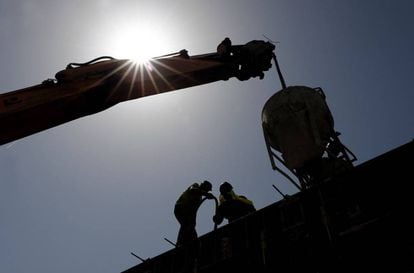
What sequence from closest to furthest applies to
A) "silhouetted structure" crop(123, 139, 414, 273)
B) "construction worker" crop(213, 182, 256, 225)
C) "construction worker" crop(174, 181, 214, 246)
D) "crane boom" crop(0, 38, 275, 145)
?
"silhouetted structure" crop(123, 139, 414, 273) < "crane boom" crop(0, 38, 275, 145) < "construction worker" crop(174, 181, 214, 246) < "construction worker" crop(213, 182, 256, 225)

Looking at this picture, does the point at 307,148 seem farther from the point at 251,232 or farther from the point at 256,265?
the point at 256,265

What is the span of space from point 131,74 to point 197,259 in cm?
413

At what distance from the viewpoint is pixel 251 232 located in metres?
8.95

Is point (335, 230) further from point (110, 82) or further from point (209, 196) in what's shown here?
point (110, 82)

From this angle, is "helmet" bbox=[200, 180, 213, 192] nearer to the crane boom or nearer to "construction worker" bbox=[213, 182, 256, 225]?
"construction worker" bbox=[213, 182, 256, 225]

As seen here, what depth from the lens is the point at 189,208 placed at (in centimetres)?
1106

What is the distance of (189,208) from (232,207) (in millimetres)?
1127

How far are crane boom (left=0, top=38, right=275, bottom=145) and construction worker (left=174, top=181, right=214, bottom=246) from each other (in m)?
2.86

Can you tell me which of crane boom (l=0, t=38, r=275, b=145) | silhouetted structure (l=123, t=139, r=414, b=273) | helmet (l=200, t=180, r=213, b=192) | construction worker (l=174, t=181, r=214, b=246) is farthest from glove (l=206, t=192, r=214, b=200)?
crane boom (l=0, t=38, r=275, b=145)

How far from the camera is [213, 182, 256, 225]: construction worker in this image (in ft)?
37.1

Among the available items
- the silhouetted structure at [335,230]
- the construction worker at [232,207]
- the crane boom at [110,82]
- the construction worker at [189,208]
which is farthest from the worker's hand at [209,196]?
the crane boom at [110,82]

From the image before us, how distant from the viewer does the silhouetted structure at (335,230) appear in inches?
276

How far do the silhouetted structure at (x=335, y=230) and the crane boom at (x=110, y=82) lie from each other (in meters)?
3.31

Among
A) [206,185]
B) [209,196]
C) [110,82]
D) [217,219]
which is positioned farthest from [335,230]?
[110,82]
